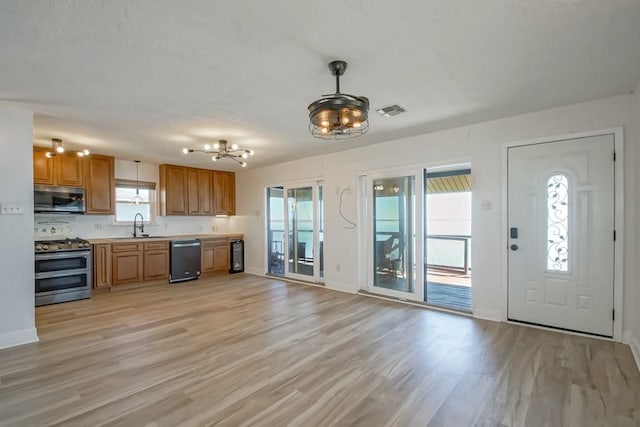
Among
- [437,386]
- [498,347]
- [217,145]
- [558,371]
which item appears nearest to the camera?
[437,386]

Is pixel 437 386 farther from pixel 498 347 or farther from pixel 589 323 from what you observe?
pixel 589 323

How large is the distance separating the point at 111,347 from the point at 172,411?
1.48 m

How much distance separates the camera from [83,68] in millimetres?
2383

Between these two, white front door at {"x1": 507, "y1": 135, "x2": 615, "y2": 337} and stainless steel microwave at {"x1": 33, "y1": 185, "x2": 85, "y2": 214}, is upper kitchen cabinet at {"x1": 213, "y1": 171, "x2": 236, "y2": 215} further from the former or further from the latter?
white front door at {"x1": 507, "y1": 135, "x2": 615, "y2": 337}

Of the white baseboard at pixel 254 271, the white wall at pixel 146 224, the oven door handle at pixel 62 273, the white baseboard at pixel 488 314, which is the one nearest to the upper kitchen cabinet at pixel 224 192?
the white wall at pixel 146 224

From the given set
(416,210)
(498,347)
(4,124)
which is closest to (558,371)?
(498,347)

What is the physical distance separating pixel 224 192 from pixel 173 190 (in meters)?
1.20

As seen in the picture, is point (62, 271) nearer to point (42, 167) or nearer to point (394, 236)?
point (42, 167)

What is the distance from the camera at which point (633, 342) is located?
2885 millimetres

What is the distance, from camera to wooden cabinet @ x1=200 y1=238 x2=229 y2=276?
661 cm

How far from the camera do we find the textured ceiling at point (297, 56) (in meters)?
1.76

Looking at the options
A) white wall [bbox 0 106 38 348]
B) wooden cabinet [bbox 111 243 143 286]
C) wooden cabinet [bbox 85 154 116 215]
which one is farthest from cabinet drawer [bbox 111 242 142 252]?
white wall [bbox 0 106 38 348]

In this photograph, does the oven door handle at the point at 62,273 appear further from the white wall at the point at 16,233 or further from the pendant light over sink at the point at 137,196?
the pendant light over sink at the point at 137,196

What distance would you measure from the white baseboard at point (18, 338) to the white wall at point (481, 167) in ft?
12.9
